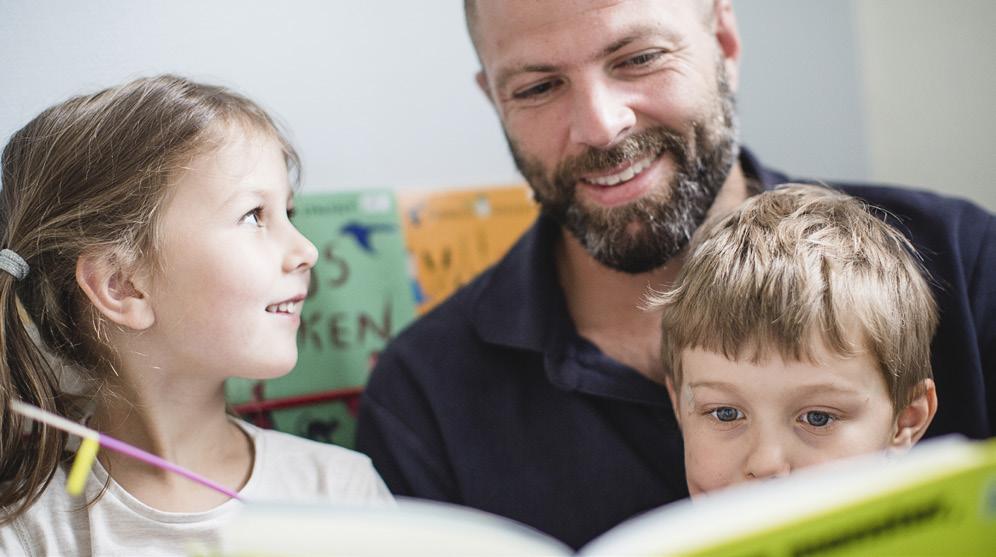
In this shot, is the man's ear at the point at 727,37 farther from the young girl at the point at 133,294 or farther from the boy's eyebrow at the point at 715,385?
the young girl at the point at 133,294

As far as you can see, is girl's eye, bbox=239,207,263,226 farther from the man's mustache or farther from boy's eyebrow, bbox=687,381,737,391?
boy's eyebrow, bbox=687,381,737,391

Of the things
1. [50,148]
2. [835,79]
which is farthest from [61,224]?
[835,79]

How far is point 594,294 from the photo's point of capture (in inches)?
53.8

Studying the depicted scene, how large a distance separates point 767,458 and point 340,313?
2.59 feet

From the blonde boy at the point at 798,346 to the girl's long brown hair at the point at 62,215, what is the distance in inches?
25.0

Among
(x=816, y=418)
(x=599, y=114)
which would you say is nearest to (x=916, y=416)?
(x=816, y=418)

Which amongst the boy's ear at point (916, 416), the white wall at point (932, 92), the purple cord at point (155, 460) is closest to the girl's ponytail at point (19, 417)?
the purple cord at point (155, 460)

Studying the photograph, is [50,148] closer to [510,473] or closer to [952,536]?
[510,473]

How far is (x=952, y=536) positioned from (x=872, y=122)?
1.52 meters

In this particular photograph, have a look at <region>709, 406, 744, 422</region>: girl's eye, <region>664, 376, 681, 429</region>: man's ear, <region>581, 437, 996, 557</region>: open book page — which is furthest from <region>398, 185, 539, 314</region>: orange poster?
<region>581, 437, 996, 557</region>: open book page

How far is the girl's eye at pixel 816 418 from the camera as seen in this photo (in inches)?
37.4

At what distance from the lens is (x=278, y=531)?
594 mm

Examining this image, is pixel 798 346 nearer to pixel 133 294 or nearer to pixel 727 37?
pixel 727 37

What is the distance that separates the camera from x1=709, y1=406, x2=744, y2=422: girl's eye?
3.22 feet
